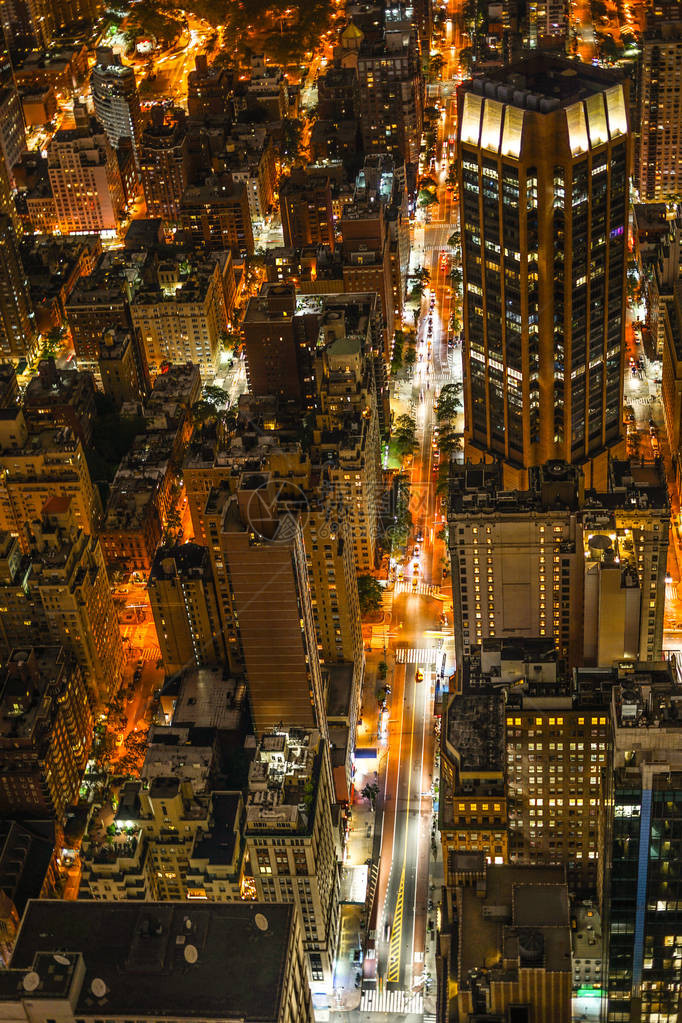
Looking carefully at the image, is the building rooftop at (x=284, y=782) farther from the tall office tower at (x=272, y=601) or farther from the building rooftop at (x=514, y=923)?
the building rooftop at (x=514, y=923)

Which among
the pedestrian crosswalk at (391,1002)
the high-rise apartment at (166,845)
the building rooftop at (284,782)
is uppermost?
the building rooftop at (284,782)

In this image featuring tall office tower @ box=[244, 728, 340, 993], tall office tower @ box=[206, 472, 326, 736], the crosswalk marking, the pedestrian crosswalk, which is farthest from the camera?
the crosswalk marking

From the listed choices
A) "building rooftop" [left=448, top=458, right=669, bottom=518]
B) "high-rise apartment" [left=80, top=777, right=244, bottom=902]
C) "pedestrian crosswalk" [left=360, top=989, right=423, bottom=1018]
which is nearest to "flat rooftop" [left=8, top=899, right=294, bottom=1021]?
"high-rise apartment" [left=80, top=777, right=244, bottom=902]

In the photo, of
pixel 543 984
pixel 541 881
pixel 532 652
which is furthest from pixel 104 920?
pixel 532 652

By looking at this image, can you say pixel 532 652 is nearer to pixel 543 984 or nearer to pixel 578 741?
pixel 578 741

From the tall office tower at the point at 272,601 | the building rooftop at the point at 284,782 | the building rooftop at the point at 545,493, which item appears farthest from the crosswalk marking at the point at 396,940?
the building rooftop at the point at 545,493

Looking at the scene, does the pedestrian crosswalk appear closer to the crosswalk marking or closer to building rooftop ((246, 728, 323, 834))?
the crosswalk marking

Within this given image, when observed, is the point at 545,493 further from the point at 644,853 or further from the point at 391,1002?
the point at 391,1002
